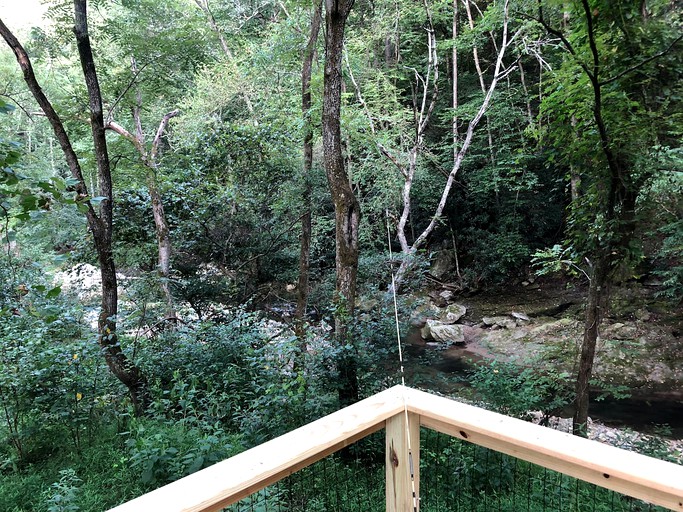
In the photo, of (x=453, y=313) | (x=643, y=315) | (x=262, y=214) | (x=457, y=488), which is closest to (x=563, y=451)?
Answer: (x=457, y=488)

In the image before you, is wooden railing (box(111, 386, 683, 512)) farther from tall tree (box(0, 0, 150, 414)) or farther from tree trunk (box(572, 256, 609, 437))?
tall tree (box(0, 0, 150, 414))

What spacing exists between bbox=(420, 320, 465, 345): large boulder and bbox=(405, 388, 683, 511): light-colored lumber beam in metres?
8.01

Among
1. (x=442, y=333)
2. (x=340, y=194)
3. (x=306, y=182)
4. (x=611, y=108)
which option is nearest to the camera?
(x=611, y=108)

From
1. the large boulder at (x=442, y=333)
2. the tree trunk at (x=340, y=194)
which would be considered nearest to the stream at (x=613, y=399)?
the large boulder at (x=442, y=333)

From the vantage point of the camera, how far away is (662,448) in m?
3.40

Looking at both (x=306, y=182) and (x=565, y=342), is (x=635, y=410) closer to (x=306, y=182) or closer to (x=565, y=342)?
(x=565, y=342)

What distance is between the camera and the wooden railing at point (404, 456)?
0.70 meters

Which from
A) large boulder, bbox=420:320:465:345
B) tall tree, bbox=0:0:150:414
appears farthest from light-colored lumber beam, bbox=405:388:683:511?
large boulder, bbox=420:320:465:345

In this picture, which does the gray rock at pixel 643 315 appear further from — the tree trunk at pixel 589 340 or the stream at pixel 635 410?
the tree trunk at pixel 589 340

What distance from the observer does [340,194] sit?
3715 millimetres

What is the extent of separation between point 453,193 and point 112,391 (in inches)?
383

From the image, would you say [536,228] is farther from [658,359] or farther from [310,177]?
[310,177]

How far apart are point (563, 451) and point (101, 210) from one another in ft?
14.0

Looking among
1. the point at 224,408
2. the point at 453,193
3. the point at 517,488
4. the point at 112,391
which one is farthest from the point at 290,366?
the point at 453,193
